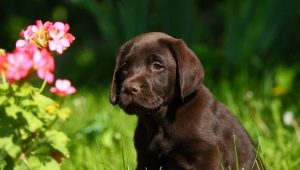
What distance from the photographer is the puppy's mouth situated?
149 inches

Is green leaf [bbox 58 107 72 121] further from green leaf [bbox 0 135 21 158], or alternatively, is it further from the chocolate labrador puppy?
the chocolate labrador puppy

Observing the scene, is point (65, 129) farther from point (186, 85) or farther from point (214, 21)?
point (214, 21)

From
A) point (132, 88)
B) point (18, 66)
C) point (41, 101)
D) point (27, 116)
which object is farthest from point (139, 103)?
point (18, 66)

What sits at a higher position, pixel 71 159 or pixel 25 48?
pixel 25 48

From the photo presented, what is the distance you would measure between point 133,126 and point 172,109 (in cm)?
171

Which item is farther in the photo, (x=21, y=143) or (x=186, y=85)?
(x=186, y=85)

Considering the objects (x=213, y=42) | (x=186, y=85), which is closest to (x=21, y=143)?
(x=186, y=85)

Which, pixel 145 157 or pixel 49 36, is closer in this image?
pixel 49 36

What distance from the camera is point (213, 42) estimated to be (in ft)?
28.8

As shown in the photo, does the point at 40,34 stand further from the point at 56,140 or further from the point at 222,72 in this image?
the point at 222,72

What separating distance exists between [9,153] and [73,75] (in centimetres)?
491

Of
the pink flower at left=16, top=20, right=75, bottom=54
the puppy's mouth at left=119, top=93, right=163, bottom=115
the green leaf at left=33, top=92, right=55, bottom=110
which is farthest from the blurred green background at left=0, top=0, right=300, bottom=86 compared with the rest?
the green leaf at left=33, top=92, right=55, bottom=110

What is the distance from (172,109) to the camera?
13.3 feet

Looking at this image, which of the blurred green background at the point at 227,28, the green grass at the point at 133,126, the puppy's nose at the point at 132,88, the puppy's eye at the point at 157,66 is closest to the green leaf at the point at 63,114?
the puppy's nose at the point at 132,88
